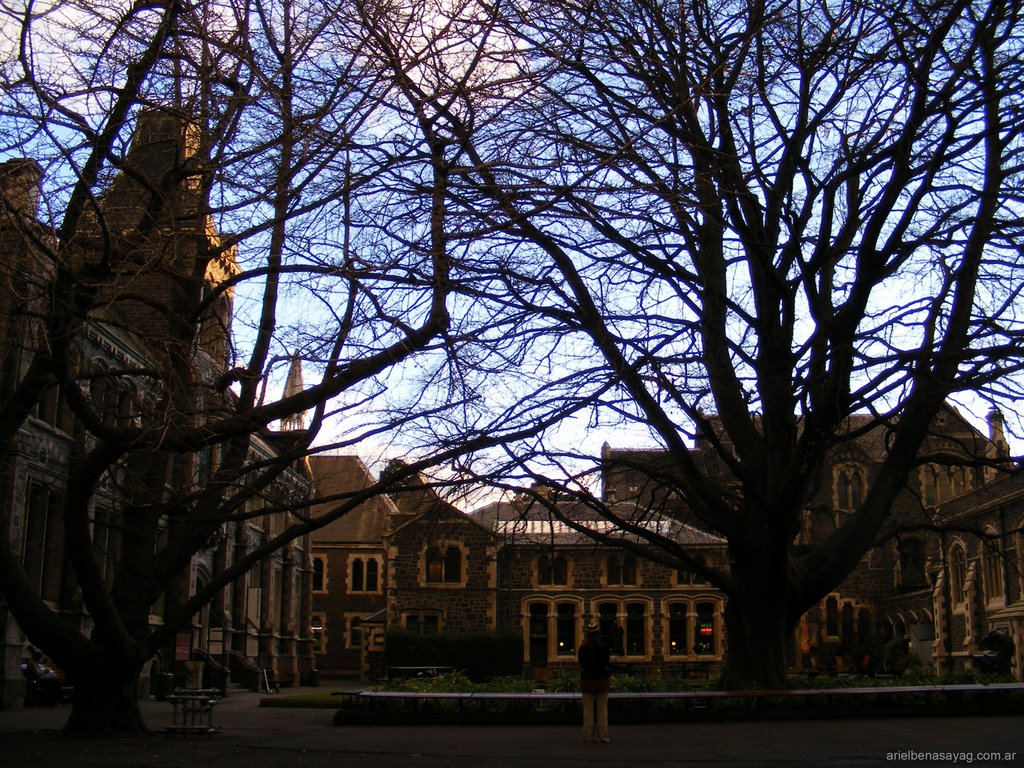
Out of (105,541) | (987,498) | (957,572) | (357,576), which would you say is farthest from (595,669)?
(357,576)

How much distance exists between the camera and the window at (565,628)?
51062 mm

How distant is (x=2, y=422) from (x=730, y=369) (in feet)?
34.3

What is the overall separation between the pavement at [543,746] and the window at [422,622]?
33.2 m

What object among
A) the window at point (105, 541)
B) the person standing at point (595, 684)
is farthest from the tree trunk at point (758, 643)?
the window at point (105, 541)

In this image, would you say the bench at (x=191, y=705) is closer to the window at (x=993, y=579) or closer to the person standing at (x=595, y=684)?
the person standing at (x=595, y=684)

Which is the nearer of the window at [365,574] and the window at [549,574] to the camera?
the window at [549,574]

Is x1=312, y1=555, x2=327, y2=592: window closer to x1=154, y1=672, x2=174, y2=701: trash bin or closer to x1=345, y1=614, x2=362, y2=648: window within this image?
x1=345, y1=614, x2=362, y2=648: window

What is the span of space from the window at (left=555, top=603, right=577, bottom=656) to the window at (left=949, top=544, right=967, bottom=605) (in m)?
17.6

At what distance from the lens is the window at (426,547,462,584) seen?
50688 millimetres

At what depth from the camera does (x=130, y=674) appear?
1309cm

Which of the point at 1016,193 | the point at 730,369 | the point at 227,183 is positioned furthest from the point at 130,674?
the point at 1016,193

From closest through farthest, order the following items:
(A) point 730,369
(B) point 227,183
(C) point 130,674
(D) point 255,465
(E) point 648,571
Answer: (B) point 227,183
(D) point 255,465
(C) point 130,674
(A) point 730,369
(E) point 648,571

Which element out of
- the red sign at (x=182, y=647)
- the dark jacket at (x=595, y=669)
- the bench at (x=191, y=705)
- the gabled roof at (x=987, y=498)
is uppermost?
the gabled roof at (x=987, y=498)

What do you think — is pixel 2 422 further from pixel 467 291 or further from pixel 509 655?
pixel 509 655
